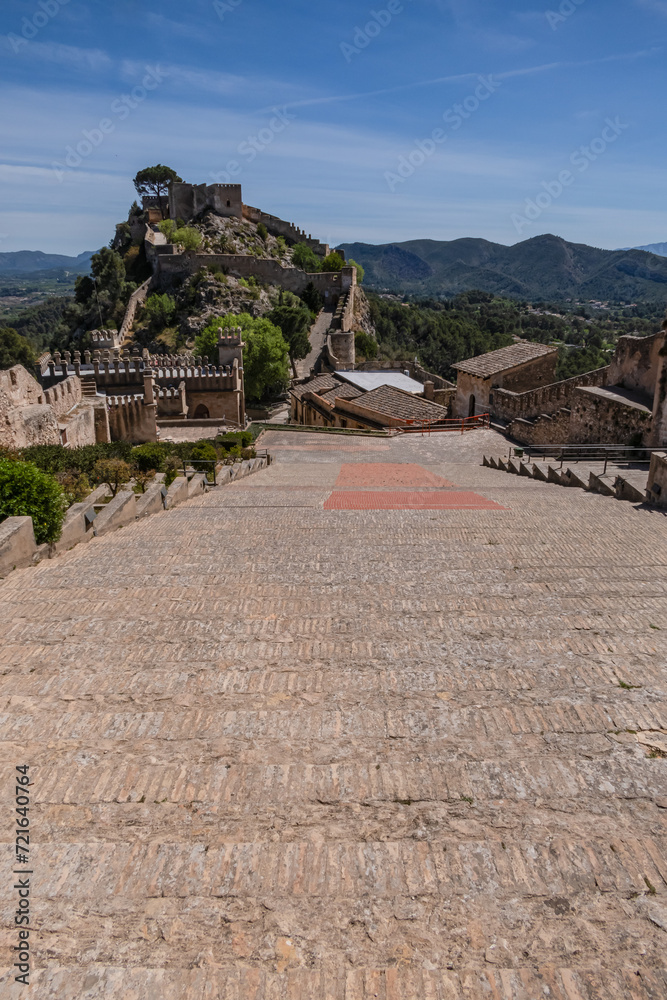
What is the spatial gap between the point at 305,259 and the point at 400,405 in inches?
1788

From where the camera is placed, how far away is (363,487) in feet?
45.1

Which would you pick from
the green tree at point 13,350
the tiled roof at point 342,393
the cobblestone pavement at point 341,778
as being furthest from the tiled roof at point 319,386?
the green tree at point 13,350

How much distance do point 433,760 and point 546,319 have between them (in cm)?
14213

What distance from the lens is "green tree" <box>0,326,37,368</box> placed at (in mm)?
68438

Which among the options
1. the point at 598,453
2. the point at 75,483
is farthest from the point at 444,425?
the point at 75,483

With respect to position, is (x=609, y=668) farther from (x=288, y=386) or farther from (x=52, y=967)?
(x=288, y=386)

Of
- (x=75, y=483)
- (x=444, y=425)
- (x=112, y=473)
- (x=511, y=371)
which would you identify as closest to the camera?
(x=75, y=483)

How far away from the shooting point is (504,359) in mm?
26531

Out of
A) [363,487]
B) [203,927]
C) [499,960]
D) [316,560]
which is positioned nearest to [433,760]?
[499,960]

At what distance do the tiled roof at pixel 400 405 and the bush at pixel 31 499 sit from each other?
20.7m

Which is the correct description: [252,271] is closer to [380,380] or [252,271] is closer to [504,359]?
[380,380]

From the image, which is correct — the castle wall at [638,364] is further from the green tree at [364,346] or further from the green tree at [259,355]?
the green tree at [364,346]

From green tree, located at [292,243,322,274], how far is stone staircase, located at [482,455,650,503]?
54658 mm

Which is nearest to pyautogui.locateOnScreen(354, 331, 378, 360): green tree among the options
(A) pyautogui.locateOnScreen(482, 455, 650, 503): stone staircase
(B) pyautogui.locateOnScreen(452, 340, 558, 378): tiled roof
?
(B) pyautogui.locateOnScreen(452, 340, 558, 378): tiled roof
